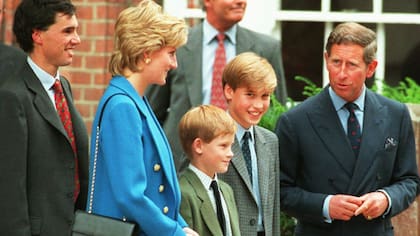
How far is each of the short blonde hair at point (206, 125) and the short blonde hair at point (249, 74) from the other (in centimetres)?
32

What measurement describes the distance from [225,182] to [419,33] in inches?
126

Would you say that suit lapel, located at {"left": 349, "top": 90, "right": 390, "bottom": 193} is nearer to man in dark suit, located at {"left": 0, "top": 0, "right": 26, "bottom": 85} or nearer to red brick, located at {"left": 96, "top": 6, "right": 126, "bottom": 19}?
man in dark suit, located at {"left": 0, "top": 0, "right": 26, "bottom": 85}

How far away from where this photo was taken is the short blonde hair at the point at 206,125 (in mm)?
5875

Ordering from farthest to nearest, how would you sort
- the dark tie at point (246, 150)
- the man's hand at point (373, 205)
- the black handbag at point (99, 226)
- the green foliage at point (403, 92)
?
1. the green foliage at point (403, 92)
2. the dark tie at point (246, 150)
3. the man's hand at point (373, 205)
4. the black handbag at point (99, 226)

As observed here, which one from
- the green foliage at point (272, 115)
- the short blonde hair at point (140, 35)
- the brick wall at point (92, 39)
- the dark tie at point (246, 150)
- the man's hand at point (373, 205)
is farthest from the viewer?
the brick wall at point (92, 39)

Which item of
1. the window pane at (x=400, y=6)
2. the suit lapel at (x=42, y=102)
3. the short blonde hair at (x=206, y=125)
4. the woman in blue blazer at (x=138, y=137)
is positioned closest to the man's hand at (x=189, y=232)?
the woman in blue blazer at (x=138, y=137)

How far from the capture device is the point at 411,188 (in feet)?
21.1

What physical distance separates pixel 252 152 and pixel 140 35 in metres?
1.08

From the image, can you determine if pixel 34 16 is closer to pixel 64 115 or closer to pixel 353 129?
pixel 64 115

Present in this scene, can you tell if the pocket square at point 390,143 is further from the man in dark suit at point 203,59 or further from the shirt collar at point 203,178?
the man in dark suit at point 203,59

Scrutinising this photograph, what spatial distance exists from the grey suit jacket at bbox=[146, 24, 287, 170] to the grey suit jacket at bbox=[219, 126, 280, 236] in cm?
140

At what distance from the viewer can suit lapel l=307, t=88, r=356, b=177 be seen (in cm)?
632

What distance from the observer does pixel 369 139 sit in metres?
6.34

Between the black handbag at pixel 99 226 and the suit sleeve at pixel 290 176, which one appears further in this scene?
the suit sleeve at pixel 290 176
